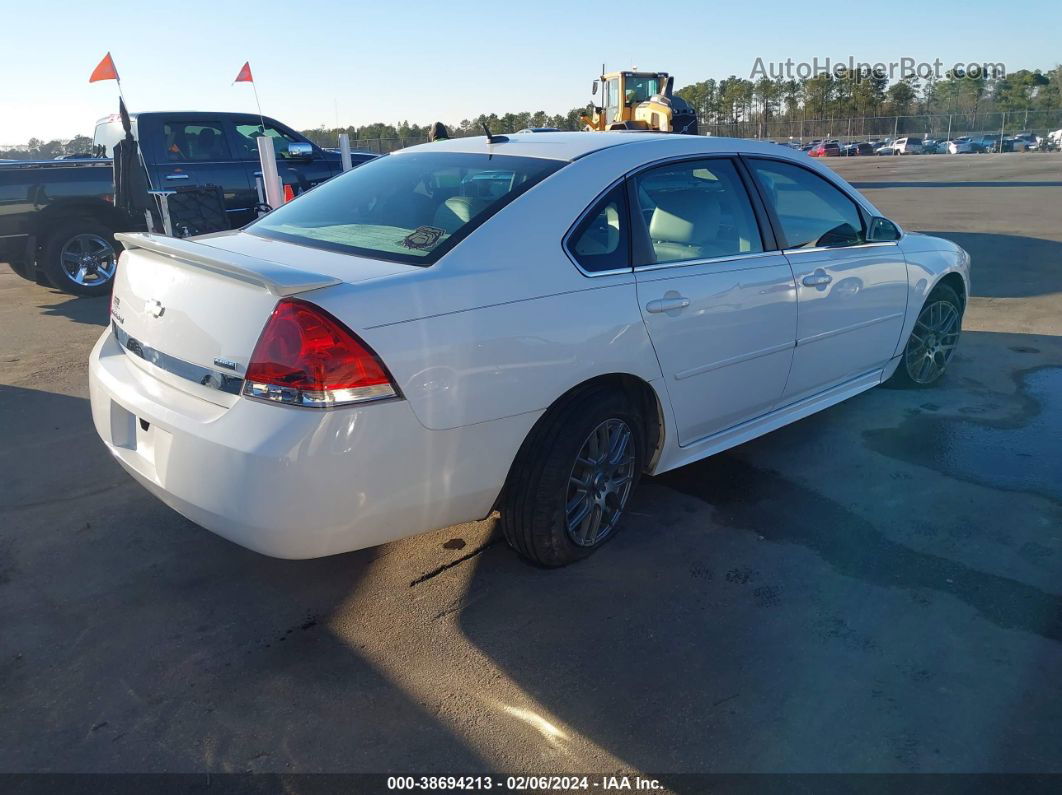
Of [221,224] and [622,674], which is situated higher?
[221,224]

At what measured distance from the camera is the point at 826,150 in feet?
163

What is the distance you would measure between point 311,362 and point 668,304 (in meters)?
1.48

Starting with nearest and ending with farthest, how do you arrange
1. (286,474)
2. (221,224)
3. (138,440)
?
(286,474), (138,440), (221,224)

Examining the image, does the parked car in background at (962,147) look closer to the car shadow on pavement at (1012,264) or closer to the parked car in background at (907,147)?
the parked car in background at (907,147)

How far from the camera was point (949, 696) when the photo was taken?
2459 mm

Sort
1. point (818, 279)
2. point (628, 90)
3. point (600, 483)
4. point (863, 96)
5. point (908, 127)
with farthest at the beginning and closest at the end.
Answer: point (863, 96) → point (908, 127) → point (628, 90) → point (818, 279) → point (600, 483)

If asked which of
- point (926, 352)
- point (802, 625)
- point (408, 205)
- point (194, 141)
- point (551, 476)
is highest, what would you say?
point (194, 141)

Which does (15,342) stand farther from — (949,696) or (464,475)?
(949,696)

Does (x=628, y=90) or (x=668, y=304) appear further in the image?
(x=628, y=90)

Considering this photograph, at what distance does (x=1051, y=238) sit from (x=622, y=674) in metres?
11.8

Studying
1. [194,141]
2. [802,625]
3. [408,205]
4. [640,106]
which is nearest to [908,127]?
[640,106]

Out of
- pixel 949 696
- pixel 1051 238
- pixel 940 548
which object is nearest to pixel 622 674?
pixel 949 696

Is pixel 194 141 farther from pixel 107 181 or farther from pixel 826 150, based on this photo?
pixel 826 150

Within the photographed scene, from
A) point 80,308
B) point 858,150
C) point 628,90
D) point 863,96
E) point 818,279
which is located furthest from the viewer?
point 863,96
